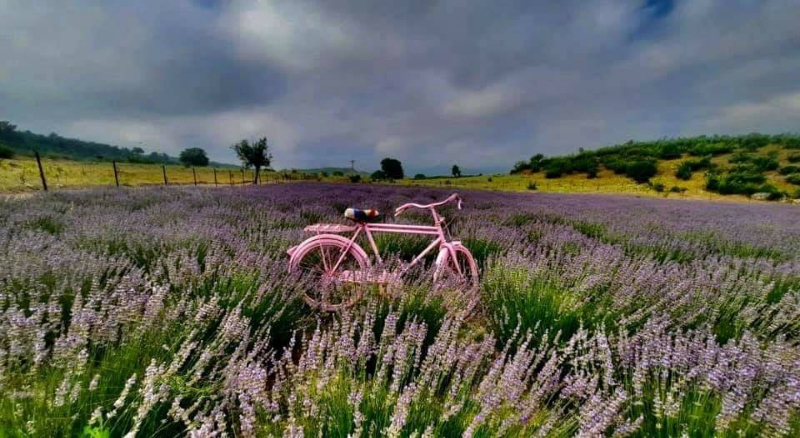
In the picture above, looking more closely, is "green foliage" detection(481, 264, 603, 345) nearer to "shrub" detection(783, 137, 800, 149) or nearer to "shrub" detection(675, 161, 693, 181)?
"shrub" detection(675, 161, 693, 181)

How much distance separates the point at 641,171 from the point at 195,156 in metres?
112

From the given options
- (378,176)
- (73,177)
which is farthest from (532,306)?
(378,176)

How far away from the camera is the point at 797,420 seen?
1.17m

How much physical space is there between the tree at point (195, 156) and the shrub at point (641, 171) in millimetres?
104690

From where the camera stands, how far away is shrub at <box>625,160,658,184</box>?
2817cm

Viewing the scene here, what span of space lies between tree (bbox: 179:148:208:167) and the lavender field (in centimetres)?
10887

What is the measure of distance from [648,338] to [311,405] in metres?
1.73

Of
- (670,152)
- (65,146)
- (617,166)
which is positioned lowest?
(617,166)

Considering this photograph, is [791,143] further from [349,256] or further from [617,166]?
[349,256]

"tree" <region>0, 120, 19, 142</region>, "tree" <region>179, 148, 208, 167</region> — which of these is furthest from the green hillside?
"tree" <region>0, 120, 19, 142</region>

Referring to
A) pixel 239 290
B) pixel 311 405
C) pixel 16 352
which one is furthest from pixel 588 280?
pixel 16 352

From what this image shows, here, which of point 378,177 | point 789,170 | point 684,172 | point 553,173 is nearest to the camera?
point 789,170

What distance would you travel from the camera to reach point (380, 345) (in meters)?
1.45

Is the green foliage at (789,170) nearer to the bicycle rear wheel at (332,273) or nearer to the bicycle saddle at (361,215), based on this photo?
the bicycle saddle at (361,215)
